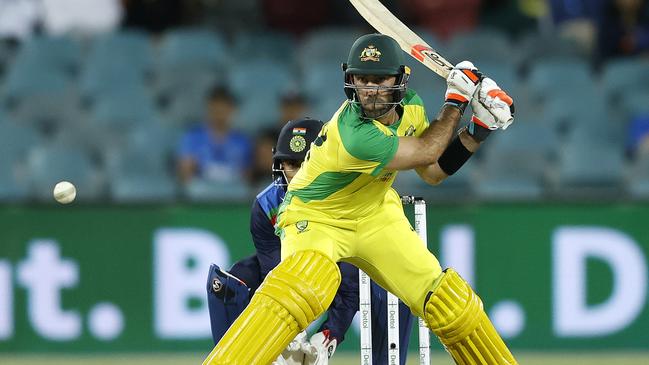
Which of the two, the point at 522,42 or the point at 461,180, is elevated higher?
the point at 522,42

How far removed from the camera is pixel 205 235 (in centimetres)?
962

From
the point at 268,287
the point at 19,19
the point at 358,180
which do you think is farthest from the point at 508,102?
the point at 19,19

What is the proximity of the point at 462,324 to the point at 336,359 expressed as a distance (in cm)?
341

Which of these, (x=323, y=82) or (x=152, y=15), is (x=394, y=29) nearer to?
(x=323, y=82)

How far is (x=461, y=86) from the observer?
599 cm

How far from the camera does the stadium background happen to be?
9555mm

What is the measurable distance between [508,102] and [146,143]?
511cm

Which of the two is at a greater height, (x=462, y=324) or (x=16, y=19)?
(x=16, y=19)

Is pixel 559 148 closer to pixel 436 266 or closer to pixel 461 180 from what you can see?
pixel 461 180

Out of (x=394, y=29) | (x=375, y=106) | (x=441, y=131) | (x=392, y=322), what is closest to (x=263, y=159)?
(x=394, y=29)

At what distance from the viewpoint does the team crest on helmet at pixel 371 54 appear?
5.99 metres

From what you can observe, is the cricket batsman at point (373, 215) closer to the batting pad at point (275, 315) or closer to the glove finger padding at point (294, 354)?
the batting pad at point (275, 315)

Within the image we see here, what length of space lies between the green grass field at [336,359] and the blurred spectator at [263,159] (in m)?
1.66

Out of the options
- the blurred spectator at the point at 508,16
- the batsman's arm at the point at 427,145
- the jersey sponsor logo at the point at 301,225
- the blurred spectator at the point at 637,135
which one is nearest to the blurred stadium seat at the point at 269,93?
the blurred spectator at the point at 637,135
